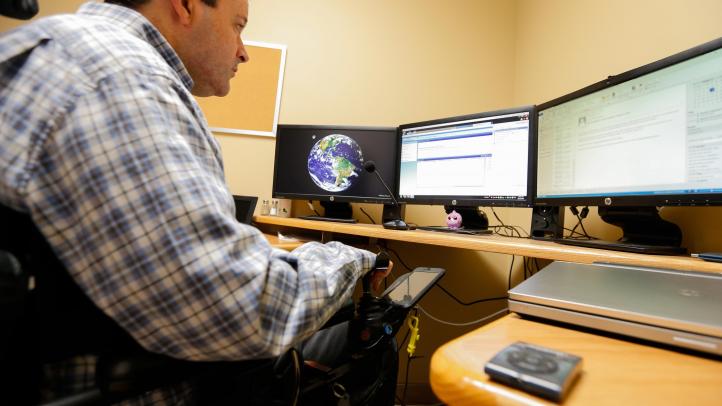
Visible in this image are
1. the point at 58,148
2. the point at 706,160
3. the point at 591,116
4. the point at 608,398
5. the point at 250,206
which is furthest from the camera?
the point at 250,206

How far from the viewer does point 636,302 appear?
42cm

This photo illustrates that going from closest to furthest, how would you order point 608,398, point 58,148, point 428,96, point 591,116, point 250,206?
point 608,398
point 58,148
point 591,116
point 250,206
point 428,96

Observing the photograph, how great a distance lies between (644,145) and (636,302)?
59 centimetres

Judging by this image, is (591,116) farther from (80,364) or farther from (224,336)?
(80,364)

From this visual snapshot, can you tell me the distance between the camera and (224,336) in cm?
42

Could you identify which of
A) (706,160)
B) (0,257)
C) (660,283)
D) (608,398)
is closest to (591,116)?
(706,160)

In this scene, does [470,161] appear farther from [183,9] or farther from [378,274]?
[183,9]

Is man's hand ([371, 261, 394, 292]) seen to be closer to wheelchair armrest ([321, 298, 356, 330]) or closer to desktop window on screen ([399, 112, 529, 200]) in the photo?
wheelchair armrest ([321, 298, 356, 330])

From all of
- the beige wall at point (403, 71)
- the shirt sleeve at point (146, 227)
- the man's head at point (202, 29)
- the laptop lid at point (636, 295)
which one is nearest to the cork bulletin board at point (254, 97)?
the beige wall at point (403, 71)

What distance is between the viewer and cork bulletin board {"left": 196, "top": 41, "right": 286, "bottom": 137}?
189 cm

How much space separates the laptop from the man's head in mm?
829

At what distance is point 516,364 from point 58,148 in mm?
514

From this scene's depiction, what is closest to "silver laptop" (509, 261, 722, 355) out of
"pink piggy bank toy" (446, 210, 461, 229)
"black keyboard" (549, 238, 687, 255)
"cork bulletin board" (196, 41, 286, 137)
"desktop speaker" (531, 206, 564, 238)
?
"black keyboard" (549, 238, 687, 255)

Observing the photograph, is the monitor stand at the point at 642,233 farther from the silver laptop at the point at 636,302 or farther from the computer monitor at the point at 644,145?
the silver laptop at the point at 636,302
